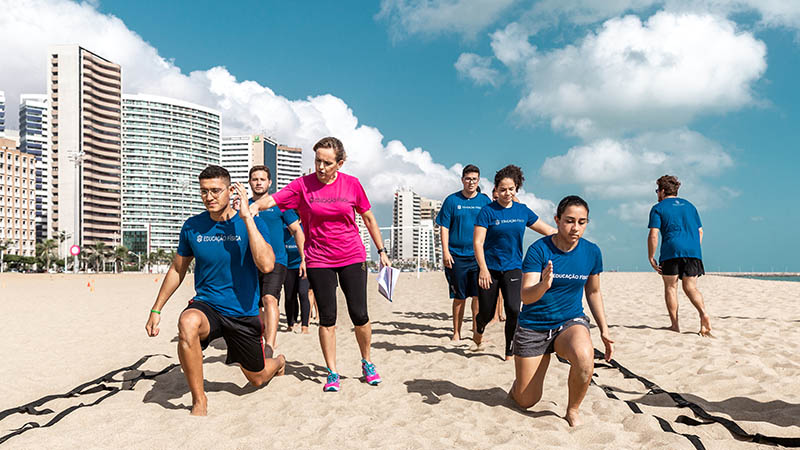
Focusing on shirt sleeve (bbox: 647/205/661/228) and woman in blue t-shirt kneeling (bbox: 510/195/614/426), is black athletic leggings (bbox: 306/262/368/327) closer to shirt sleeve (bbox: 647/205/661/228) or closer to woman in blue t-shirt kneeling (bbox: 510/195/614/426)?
woman in blue t-shirt kneeling (bbox: 510/195/614/426)

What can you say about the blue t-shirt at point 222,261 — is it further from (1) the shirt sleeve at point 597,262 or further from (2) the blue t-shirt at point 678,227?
(2) the blue t-shirt at point 678,227

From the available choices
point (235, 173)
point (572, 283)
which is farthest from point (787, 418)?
point (235, 173)

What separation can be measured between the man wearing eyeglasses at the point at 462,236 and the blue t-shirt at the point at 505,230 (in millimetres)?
697

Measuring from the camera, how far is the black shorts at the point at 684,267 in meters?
6.79

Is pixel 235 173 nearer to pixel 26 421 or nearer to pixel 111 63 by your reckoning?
pixel 111 63

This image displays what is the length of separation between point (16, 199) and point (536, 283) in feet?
404

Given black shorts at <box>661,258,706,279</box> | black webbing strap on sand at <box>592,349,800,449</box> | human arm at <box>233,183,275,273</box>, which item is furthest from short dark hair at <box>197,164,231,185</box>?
black shorts at <box>661,258,706,279</box>

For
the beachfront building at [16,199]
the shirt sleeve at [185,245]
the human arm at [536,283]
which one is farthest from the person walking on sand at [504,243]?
the beachfront building at [16,199]

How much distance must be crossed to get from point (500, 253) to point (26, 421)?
4.40 metres

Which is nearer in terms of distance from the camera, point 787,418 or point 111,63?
point 787,418

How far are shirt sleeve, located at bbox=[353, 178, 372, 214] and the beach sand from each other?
162 cm

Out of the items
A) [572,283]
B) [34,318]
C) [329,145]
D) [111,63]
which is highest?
[111,63]

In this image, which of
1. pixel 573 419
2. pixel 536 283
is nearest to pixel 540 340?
pixel 536 283

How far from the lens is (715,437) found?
336 cm
